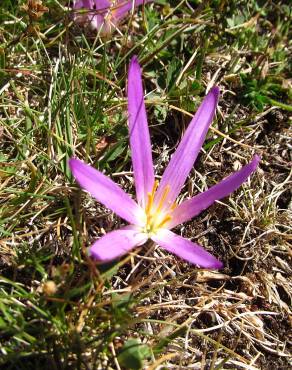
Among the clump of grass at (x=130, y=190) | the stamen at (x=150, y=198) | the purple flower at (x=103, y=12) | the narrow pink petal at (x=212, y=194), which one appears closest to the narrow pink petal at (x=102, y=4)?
the purple flower at (x=103, y=12)

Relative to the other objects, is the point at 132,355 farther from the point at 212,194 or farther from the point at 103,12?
the point at 103,12

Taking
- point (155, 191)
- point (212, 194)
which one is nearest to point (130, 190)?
point (155, 191)

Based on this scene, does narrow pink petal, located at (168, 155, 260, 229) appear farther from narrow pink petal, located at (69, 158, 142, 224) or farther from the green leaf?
the green leaf

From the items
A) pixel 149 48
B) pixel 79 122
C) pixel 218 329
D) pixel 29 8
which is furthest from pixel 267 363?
pixel 29 8

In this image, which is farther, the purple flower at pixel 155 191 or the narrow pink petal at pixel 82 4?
the narrow pink petal at pixel 82 4

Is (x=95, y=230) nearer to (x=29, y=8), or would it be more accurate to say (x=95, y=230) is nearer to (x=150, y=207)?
(x=150, y=207)

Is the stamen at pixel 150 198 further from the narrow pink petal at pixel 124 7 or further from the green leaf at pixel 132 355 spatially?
the narrow pink petal at pixel 124 7

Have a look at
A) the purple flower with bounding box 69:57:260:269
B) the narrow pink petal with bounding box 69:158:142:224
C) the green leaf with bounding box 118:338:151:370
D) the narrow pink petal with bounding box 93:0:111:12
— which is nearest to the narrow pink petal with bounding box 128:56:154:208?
the purple flower with bounding box 69:57:260:269
